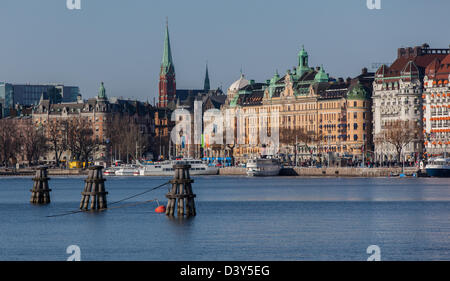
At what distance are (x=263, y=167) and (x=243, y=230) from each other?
10899 cm

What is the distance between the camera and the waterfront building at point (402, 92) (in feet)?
588

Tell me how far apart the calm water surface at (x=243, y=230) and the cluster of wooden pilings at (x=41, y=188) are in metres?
1.01

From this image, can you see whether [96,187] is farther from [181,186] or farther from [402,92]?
[402,92]

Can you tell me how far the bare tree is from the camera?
166 m

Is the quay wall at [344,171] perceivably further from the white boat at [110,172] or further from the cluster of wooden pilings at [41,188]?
the cluster of wooden pilings at [41,188]

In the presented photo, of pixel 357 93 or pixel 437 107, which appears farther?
pixel 357 93

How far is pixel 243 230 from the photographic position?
6325 cm

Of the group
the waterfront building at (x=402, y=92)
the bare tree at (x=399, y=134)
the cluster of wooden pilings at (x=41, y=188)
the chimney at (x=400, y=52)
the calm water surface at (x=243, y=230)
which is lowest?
the calm water surface at (x=243, y=230)

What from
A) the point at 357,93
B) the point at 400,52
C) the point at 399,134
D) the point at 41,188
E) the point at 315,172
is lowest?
the point at 315,172

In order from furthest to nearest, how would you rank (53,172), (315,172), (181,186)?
1. (53,172)
2. (315,172)
3. (181,186)

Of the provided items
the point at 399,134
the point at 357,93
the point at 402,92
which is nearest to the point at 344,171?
the point at 399,134

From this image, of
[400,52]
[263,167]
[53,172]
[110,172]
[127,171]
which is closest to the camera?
[263,167]

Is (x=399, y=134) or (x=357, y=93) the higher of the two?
(x=357, y=93)

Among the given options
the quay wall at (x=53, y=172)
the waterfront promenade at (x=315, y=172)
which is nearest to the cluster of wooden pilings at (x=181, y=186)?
the waterfront promenade at (x=315, y=172)
